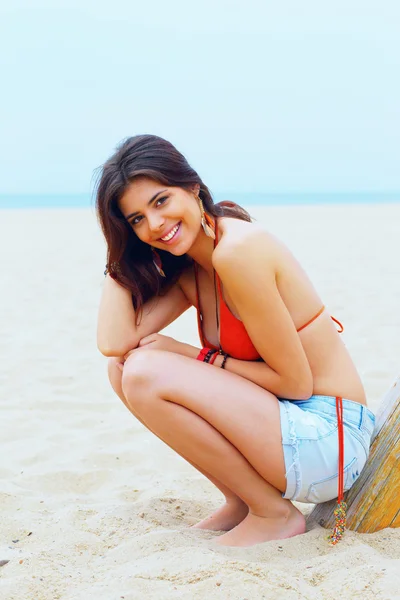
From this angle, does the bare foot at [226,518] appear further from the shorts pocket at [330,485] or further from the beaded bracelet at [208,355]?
the beaded bracelet at [208,355]

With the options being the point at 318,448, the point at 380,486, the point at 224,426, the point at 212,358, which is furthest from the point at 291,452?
the point at 212,358

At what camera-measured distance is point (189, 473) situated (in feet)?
11.5

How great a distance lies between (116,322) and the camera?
9.64 feet

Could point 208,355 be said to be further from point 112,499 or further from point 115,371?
point 112,499

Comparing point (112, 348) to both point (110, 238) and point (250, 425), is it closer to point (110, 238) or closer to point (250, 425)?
point (110, 238)

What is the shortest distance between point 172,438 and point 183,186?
94 centimetres

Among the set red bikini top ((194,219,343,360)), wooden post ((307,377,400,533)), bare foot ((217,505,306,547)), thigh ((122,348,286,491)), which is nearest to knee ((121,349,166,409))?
thigh ((122,348,286,491))

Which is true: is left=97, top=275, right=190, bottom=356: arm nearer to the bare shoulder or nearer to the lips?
the lips

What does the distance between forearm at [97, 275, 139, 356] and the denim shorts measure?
2.37ft

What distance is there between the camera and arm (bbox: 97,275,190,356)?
2.90m

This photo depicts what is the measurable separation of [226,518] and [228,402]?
0.57 meters

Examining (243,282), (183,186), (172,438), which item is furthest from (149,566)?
(183,186)

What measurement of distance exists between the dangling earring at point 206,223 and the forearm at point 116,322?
503mm

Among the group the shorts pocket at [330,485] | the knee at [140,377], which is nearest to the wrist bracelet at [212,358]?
the knee at [140,377]
